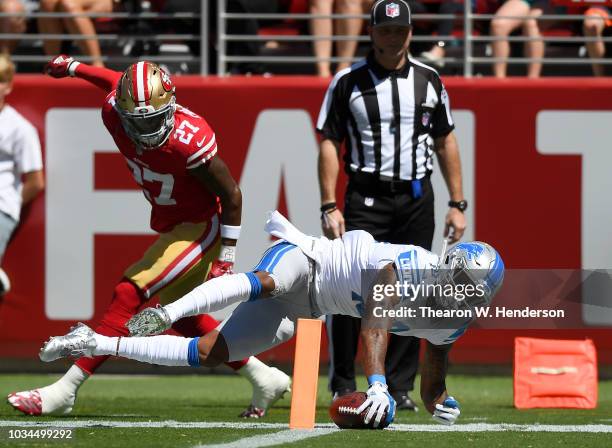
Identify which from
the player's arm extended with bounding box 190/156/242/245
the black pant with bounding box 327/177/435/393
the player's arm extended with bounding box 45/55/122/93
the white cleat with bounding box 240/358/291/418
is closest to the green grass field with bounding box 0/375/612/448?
the white cleat with bounding box 240/358/291/418

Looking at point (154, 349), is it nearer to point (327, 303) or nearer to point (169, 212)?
point (327, 303)

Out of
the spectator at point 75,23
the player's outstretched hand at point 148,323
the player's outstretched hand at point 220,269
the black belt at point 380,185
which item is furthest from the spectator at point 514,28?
the player's outstretched hand at point 148,323

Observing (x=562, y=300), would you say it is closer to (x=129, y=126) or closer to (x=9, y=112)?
(x=129, y=126)

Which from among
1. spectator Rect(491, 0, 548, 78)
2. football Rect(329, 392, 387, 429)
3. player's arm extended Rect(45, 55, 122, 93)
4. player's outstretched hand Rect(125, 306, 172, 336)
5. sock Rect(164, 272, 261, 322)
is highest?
spectator Rect(491, 0, 548, 78)

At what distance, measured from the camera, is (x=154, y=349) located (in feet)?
18.1

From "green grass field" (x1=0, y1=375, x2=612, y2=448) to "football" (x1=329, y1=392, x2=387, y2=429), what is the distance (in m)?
0.06

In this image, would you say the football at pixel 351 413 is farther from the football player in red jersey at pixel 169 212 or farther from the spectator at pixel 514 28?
the spectator at pixel 514 28

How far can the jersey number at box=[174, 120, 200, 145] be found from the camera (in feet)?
20.9

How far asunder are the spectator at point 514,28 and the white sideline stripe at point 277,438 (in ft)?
15.0

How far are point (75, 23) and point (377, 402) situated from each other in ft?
16.4

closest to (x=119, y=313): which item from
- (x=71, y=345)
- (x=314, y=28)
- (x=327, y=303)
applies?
(x=71, y=345)

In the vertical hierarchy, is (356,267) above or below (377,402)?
above

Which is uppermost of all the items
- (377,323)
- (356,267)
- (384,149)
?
(384,149)

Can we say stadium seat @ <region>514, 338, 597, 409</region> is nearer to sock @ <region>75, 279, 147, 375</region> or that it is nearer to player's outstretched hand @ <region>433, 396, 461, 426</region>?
player's outstretched hand @ <region>433, 396, 461, 426</region>
